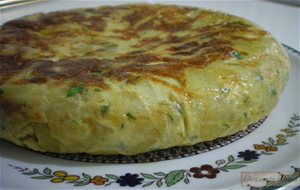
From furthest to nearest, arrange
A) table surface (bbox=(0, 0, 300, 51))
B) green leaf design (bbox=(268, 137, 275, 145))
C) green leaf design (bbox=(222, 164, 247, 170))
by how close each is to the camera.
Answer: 1. table surface (bbox=(0, 0, 300, 51))
2. green leaf design (bbox=(268, 137, 275, 145))
3. green leaf design (bbox=(222, 164, 247, 170))

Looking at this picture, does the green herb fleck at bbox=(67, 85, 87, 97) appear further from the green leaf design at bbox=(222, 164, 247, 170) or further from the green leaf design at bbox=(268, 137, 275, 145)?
the green leaf design at bbox=(268, 137, 275, 145)

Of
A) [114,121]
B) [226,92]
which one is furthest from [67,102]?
[226,92]

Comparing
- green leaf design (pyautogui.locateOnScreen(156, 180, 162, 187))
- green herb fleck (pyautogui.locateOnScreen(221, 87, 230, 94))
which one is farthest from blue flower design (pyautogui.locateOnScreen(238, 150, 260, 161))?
green leaf design (pyautogui.locateOnScreen(156, 180, 162, 187))

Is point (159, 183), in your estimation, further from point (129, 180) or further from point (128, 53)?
point (128, 53)

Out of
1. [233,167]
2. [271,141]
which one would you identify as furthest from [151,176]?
[271,141]

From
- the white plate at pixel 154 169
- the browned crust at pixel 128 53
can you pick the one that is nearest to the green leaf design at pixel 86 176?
the white plate at pixel 154 169

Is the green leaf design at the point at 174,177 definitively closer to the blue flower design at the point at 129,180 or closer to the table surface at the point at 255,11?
the blue flower design at the point at 129,180
